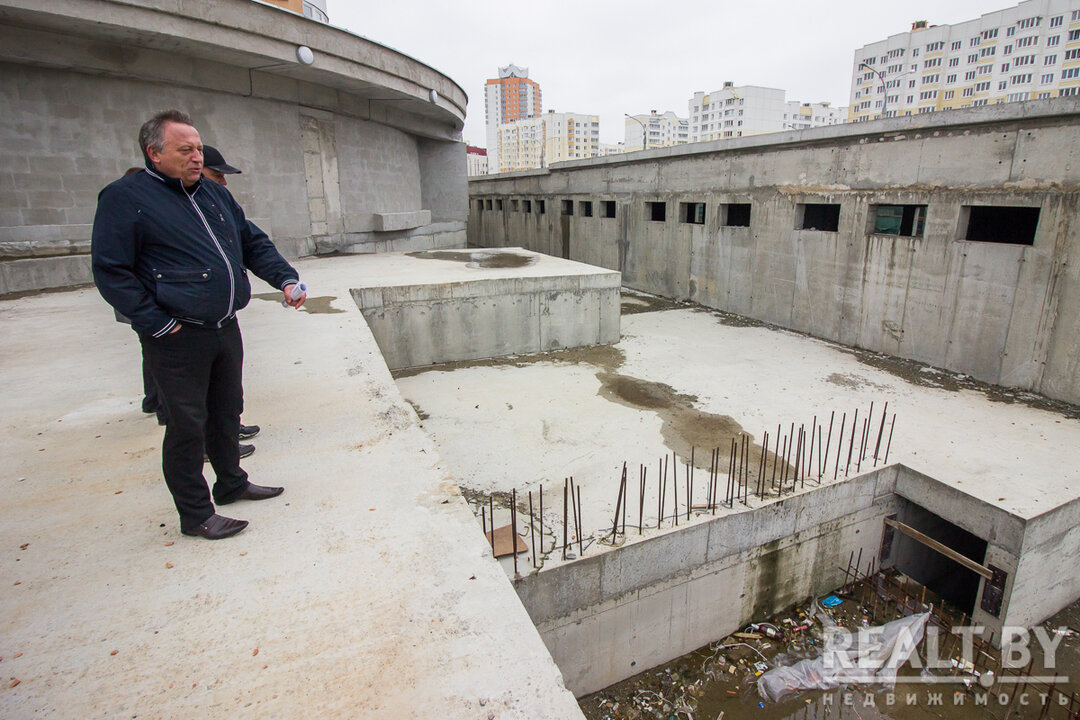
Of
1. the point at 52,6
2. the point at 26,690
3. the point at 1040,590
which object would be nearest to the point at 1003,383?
the point at 1040,590

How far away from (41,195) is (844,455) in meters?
11.6

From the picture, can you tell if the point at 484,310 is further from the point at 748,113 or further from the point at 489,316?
the point at 748,113

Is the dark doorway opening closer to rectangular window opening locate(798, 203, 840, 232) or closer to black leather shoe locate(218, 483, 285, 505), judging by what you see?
black leather shoe locate(218, 483, 285, 505)

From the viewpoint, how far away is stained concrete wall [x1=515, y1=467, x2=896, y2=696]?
14.3ft

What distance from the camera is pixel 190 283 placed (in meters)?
2.48

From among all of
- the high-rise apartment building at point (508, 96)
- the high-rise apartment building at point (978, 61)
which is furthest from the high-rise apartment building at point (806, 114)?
the high-rise apartment building at point (508, 96)

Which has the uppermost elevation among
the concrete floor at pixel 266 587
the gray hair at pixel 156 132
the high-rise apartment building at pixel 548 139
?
the high-rise apartment building at pixel 548 139

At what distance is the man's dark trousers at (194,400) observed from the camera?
246 cm

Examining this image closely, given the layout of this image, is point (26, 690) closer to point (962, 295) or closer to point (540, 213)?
point (962, 295)

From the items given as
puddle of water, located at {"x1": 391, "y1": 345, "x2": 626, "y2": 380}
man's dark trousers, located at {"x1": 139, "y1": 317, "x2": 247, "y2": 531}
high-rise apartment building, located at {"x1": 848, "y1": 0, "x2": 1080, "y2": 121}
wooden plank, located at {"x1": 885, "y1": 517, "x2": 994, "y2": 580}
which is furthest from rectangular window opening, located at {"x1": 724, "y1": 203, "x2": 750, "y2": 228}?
high-rise apartment building, located at {"x1": 848, "y1": 0, "x2": 1080, "y2": 121}

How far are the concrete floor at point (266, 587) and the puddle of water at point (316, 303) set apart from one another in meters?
3.04

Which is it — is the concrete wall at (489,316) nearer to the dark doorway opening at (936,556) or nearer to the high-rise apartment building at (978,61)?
the dark doorway opening at (936,556)

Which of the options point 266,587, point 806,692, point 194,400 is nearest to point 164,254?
point 194,400

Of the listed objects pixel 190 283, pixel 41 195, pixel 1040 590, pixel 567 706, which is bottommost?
pixel 1040 590
